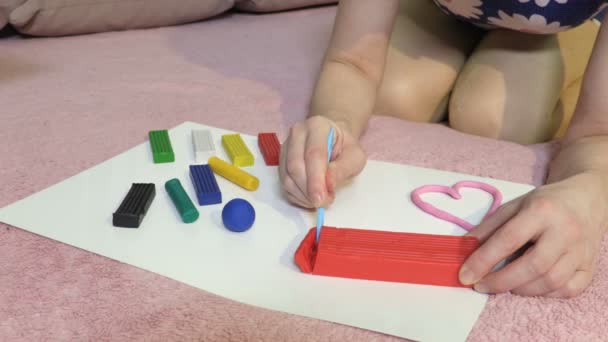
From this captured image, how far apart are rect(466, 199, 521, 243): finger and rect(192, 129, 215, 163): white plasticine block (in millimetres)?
305

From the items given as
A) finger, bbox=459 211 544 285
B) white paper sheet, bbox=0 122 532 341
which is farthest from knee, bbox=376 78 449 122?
finger, bbox=459 211 544 285

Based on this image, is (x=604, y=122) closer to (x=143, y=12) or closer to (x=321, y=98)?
(x=321, y=98)

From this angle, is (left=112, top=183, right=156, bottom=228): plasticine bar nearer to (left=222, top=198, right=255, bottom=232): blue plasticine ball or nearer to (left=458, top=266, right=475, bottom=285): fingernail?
(left=222, top=198, right=255, bottom=232): blue plasticine ball

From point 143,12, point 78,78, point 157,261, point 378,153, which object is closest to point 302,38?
point 143,12

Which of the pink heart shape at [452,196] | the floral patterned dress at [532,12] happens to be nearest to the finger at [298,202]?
the pink heart shape at [452,196]

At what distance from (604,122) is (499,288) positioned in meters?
0.30

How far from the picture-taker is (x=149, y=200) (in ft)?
1.76

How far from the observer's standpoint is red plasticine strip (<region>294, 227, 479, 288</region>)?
1.47 ft

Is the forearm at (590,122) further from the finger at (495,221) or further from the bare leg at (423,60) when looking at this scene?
the bare leg at (423,60)

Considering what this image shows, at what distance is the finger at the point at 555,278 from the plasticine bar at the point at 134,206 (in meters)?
0.33

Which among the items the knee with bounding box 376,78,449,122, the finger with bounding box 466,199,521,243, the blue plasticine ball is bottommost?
the knee with bounding box 376,78,449,122

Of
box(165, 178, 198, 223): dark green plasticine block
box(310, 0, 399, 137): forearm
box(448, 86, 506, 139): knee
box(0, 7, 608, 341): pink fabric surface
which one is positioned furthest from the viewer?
box(448, 86, 506, 139): knee

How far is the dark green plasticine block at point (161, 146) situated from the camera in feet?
2.06

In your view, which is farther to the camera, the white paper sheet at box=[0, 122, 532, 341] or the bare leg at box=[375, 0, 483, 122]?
the bare leg at box=[375, 0, 483, 122]
